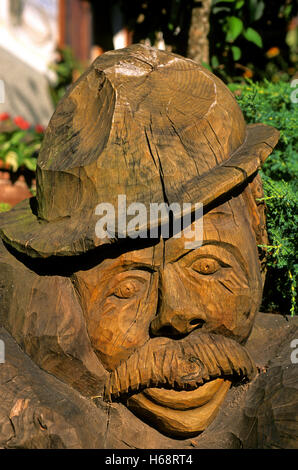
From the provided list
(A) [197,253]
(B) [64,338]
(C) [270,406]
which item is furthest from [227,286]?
(B) [64,338]

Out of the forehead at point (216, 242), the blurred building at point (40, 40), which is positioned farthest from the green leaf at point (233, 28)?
the blurred building at point (40, 40)

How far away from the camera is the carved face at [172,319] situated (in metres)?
1.92

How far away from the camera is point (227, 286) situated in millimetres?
1998

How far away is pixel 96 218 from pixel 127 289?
0.28 m

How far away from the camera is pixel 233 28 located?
3631 millimetres

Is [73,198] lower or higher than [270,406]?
higher

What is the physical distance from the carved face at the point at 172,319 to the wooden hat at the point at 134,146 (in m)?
0.17

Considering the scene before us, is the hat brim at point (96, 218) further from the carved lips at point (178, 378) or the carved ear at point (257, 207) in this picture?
the carved lips at point (178, 378)

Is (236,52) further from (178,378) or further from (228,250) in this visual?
Result: (178,378)

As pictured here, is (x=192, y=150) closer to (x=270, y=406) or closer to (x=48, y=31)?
(x=270, y=406)

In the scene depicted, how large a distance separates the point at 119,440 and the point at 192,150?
1.05 metres

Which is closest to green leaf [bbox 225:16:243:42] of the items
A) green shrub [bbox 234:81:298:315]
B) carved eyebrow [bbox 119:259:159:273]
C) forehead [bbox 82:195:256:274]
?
green shrub [bbox 234:81:298:315]

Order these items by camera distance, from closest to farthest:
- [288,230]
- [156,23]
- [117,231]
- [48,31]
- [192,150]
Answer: [117,231]
[192,150]
[288,230]
[156,23]
[48,31]

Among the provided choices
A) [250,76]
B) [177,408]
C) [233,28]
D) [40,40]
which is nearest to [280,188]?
[177,408]
